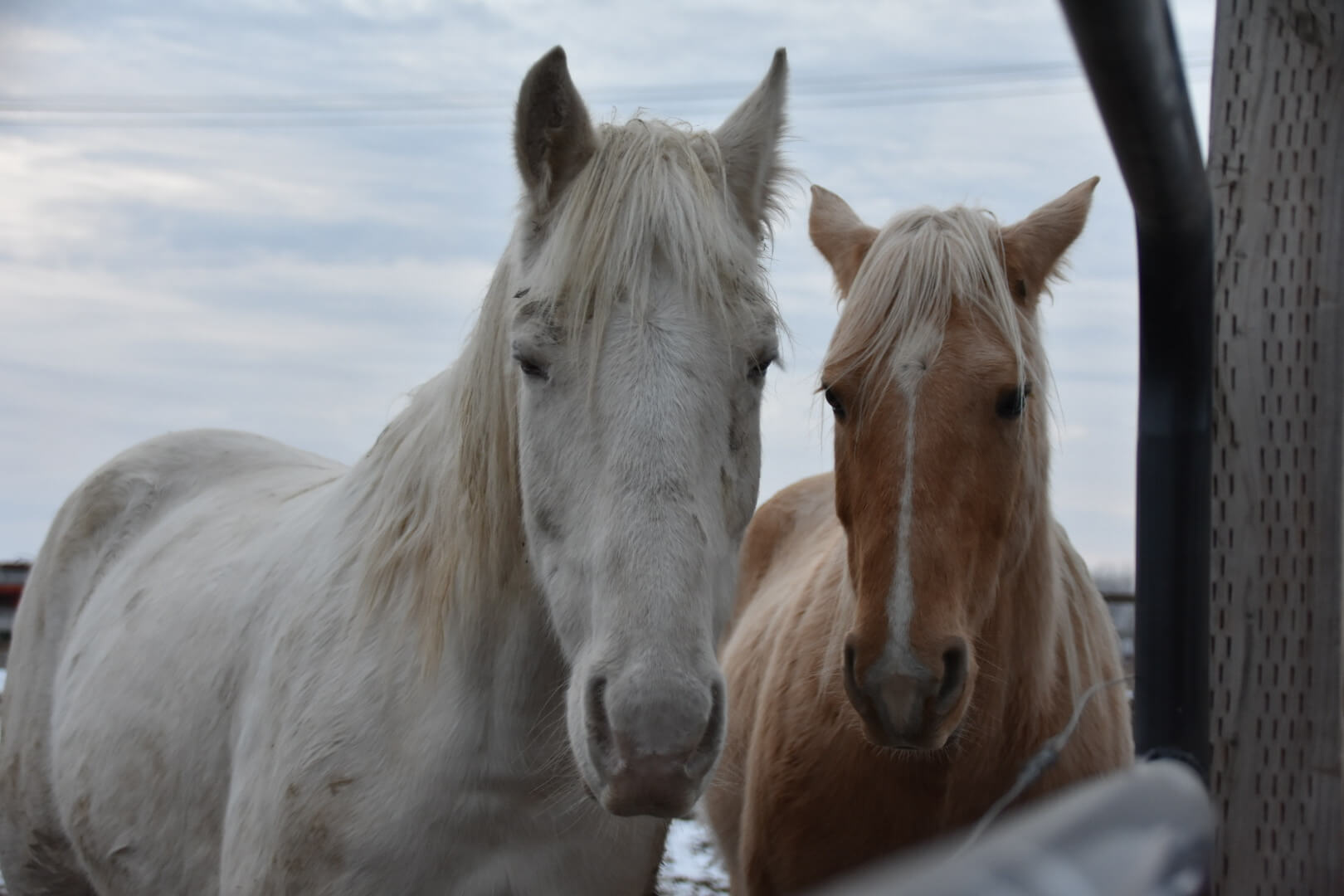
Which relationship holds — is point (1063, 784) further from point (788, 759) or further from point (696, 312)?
point (696, 312)

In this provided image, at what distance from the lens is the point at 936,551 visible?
7.63ft

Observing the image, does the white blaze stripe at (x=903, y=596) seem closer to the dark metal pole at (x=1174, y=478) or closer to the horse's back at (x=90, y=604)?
the dark metal pole at (x=1174, y=478)

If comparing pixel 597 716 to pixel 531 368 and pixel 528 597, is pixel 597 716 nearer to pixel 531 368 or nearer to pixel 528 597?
pixel 528 597

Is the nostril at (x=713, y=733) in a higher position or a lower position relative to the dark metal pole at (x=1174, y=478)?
lower

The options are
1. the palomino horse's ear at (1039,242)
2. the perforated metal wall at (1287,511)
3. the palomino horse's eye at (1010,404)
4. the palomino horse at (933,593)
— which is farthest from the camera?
the palomino horse's ear at (1039,242)

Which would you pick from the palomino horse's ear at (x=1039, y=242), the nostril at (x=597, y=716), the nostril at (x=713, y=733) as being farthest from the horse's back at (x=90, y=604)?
the palomino horse's ear at (x=1039, y=242)

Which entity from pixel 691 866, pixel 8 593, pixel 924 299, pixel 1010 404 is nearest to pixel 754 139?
pixel 924 299

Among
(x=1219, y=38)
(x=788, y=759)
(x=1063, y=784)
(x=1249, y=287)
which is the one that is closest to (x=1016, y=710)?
(x=1063, y=784)

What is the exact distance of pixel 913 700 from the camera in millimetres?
2248

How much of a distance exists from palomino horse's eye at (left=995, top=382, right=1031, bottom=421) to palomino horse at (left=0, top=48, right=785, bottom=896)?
26.7 inches

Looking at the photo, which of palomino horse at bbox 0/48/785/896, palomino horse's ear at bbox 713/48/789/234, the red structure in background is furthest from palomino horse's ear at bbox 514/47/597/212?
the red structure in background

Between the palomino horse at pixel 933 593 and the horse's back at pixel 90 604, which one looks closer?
the palomino horse at pixel 933 593

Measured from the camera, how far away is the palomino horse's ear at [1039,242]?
2.79m

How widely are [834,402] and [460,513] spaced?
0.99 metres
